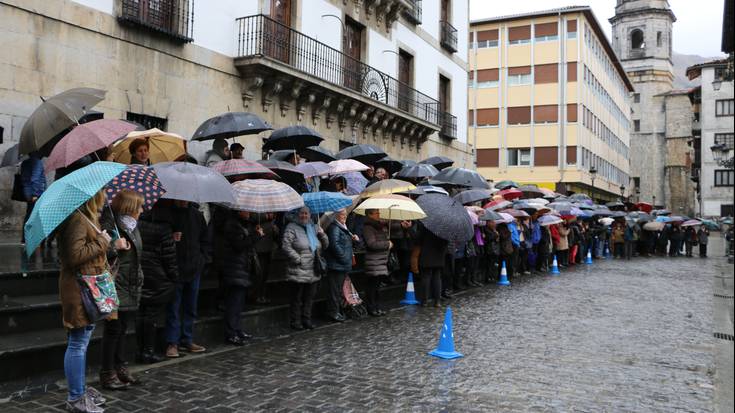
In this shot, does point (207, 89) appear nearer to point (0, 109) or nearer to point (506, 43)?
point (0, 109)

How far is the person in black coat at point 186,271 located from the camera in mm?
6820

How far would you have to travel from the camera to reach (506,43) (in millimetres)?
50312

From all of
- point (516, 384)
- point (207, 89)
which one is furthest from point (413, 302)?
point (207, 89)

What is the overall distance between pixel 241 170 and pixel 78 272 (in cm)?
352

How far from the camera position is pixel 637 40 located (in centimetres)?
8219

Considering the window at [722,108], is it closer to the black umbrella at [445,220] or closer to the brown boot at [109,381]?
the black umbrella at [445,220]

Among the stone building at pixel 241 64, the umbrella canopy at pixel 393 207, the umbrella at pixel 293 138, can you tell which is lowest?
the umbrella canopy at pixel 393 207

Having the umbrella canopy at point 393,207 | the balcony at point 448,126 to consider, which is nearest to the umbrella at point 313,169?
the umbrella canopy at point 393,207

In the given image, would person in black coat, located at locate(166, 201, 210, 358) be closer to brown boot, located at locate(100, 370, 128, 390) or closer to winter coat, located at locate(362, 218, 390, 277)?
brown boot, located at locate(100, 370, 128, 390)

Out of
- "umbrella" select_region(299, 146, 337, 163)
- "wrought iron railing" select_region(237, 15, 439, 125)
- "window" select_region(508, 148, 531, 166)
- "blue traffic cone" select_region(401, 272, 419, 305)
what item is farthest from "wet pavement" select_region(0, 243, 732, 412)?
"window" select_region(508, 148, 531, 166)

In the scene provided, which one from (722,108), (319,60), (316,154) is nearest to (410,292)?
(316,154)

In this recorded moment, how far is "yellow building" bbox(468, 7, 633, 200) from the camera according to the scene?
47469mm

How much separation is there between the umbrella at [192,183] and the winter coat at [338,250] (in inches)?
121

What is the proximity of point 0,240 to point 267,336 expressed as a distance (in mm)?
5361
